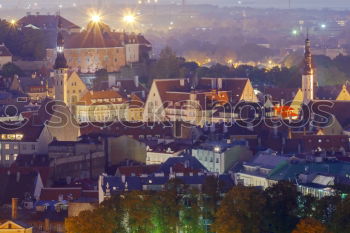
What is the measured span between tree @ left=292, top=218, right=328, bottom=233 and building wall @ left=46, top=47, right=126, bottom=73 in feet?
184

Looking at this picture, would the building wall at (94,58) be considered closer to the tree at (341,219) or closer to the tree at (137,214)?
the tree at (137,214)

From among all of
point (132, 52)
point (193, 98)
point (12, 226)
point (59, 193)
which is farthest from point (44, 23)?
point (12, 226)

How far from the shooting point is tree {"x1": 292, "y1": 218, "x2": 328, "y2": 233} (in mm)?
40103

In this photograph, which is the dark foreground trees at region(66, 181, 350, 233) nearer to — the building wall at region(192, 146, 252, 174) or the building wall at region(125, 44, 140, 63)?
the building wall at region(192, 146, 252, 174)

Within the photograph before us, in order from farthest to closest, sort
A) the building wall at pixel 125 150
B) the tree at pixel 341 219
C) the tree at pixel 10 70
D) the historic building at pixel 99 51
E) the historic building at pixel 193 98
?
the historic building at pixel 99 51 < the tree at pixel 10 70 < the historic building at pixel 193 98 < the building wall at pixel 125 150 < the tree at pixel 341 219

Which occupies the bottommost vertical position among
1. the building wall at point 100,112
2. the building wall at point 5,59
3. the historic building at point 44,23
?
the building wall at point 100,112

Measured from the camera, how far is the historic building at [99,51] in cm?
9706

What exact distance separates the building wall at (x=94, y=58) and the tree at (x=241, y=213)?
2096 inches

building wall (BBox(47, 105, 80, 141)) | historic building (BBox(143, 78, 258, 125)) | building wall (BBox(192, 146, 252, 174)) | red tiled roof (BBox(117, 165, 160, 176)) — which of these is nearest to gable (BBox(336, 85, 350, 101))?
historic building (BBox(143, 78, 258, 125))

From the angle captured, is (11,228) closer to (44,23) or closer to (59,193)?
(59,193)

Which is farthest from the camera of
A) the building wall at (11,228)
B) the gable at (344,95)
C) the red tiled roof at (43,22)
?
the red tiled roof at (43,22)

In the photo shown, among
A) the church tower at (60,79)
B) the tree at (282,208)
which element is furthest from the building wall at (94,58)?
the tree at (282,208)

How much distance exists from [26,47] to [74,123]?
30962 mm

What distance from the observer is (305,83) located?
81062 mm
